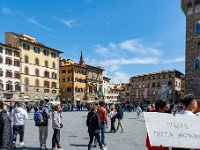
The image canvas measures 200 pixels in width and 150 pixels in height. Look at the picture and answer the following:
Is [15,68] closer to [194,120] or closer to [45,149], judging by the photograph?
[45,149]

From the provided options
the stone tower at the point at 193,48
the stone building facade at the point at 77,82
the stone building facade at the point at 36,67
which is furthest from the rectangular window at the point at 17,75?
the stone tower at the point at 193,48

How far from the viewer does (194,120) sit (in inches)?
156

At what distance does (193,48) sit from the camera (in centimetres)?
3934

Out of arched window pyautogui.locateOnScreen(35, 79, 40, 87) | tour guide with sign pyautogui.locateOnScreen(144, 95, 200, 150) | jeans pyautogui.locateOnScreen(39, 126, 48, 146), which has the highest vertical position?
arched window pyautogui.locateOnScreen(35, 79, 40, 87)

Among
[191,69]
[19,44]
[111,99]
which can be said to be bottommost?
[111,99]

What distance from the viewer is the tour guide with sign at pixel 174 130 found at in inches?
156

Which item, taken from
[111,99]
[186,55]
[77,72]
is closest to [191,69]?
[186,55]

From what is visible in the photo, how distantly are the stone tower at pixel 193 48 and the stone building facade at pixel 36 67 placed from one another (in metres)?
29.7

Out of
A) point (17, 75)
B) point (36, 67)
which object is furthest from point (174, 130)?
point (36, 67)

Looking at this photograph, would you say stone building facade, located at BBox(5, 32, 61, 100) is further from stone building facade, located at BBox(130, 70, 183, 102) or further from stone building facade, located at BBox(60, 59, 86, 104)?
stone building facade, located at BBox(130, 70, 183, 102)

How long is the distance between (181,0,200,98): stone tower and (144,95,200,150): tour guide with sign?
119 feet

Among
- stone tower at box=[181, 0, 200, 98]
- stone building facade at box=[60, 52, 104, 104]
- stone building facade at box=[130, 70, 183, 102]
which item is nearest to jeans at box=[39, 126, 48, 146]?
stone tower at box=[181, 0, 200, 98]

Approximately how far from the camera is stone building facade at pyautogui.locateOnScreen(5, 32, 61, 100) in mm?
52938

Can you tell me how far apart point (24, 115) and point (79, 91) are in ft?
197
